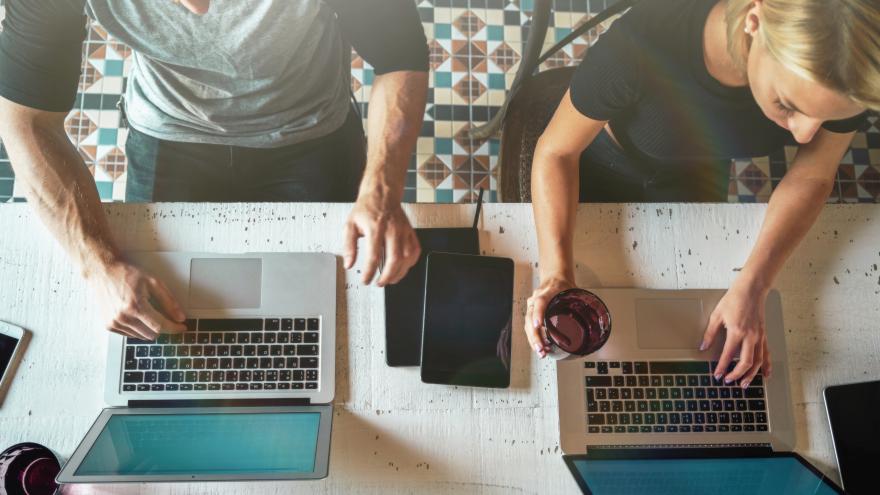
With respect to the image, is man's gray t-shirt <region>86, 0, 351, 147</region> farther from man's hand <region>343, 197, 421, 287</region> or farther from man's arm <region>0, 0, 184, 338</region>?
man's hand <region>343, 197, 421, 287</region>

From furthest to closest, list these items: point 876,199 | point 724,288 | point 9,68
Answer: point 876,199 < point 724,288 < point 9,68

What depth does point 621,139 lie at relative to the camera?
1.09 meters

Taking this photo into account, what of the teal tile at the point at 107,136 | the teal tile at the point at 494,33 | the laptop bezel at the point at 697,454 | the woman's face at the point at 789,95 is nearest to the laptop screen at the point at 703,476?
the laptop bezel at the point at 697,454

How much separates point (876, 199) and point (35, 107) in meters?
2.04

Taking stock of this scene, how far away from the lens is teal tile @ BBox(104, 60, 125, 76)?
1.51 m

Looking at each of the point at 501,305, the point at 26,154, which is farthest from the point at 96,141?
the point at 501,305

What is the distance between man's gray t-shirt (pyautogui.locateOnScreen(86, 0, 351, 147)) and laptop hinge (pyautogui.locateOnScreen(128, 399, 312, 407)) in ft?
1.70

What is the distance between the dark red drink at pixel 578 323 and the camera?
33.2 inches

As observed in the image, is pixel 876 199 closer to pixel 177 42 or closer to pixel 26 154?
pixel 177 42

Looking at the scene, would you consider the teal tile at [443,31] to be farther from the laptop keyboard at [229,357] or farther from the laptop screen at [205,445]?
the laptop screen at [205,445]

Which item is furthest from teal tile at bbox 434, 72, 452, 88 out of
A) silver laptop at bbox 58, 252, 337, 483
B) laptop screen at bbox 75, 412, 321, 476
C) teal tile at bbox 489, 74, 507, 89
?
laptop screen at bbox 75, 412, 321, 476

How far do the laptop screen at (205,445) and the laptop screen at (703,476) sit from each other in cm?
44

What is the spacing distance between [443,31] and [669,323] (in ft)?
3.50

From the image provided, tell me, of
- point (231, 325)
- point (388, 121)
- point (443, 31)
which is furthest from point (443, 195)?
point (231, 325)
